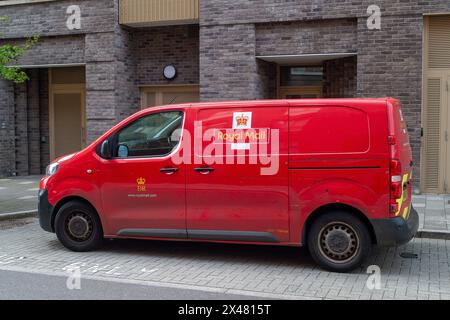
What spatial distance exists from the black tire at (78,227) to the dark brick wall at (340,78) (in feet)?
23.4

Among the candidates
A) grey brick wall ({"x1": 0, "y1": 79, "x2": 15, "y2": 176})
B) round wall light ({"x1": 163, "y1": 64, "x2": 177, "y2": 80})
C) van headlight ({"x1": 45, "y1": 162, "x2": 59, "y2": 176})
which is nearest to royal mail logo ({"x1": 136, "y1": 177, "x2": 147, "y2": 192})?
van headlight ({"x1": 45, "y1": 162, "x2": 59, "y2": 176})

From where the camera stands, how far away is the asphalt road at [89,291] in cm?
553

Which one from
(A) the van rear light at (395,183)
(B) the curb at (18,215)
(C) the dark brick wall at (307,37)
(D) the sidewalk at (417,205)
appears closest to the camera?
(A) the van rear light at (395,183)

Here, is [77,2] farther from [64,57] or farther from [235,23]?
[235,23]

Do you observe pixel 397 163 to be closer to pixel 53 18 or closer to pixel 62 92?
pixel 53 18

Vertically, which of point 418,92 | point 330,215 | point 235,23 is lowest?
point 330,215

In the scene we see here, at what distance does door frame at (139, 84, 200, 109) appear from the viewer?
561 inches

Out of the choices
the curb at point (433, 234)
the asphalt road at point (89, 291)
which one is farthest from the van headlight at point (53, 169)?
the curb at point (433, 234)

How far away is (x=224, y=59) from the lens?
1273 centimetres

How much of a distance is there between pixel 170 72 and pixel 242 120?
7.73 m

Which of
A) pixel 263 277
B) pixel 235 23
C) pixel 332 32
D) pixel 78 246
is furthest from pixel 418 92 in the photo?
pixel 78 246

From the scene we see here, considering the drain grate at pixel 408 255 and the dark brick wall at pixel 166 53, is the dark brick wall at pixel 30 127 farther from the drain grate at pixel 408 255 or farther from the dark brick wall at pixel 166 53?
the drain grate at pixel 408 255

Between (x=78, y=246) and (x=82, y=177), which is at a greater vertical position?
(x=82, y=177)
